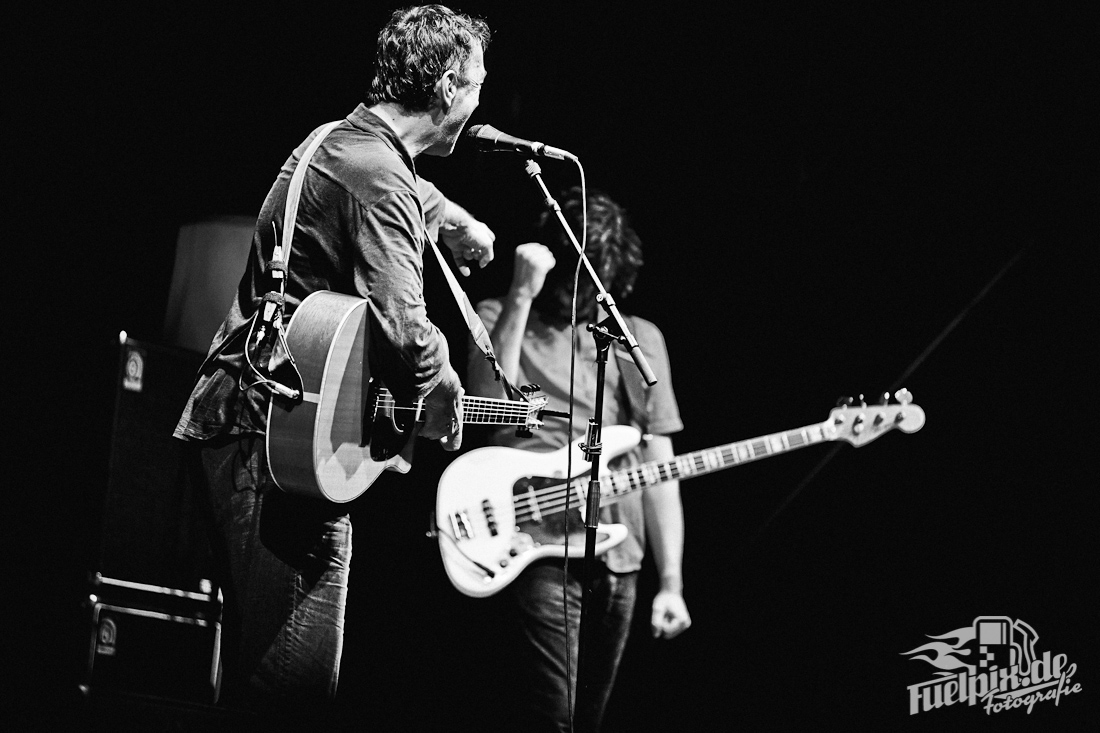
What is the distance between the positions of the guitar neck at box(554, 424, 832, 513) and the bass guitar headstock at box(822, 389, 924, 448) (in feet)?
0.24

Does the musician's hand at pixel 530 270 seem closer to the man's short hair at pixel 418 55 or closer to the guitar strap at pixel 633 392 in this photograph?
the guitar strap at pixel 633 392

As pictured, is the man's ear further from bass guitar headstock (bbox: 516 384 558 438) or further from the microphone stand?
bass guitar headstock (bbox: 516 384 558 438)

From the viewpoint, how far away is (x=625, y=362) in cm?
332

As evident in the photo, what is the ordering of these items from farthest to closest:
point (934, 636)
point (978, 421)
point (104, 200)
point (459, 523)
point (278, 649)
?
point (978, 421) → point (934, 636) → point (104, 200) → point (459, 523) → point (278, 649)

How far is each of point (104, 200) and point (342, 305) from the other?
1675 mm

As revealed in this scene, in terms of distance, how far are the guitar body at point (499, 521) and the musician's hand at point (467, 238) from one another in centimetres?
A: 70

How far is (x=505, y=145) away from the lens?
2395mm

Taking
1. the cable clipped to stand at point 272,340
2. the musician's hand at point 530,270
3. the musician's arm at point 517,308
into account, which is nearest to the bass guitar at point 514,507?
the musician's arm at point 517,308

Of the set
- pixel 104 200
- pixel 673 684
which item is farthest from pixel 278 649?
pixel 673 684

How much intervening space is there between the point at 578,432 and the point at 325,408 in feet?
4.48

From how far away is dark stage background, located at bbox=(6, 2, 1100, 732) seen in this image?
360 cm

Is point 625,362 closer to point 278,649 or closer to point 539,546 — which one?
point 539,546

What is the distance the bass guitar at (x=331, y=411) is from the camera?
194cm

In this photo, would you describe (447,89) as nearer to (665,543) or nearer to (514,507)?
(514,507)
